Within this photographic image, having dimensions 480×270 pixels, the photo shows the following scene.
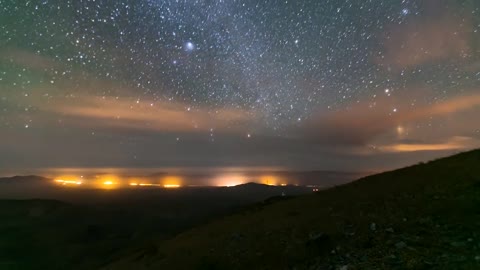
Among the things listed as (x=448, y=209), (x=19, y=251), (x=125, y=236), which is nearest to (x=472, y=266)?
(x=448, y=209)

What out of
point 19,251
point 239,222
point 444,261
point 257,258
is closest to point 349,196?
point 239,222

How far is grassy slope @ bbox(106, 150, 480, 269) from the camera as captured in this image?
11.6 meters

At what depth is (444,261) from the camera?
404 inches

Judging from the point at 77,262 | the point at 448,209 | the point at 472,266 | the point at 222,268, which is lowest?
the point at 77,262

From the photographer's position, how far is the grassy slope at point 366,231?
1156 centimetres

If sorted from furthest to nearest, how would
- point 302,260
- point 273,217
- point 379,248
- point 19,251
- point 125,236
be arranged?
point 125,236 < point 19,251 < point 273,217 < point 302,260 < point 379,248

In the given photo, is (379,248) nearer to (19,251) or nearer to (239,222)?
(239,222)

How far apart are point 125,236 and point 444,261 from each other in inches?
1838

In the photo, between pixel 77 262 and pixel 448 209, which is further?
pixel 77 262

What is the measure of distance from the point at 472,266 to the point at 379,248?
9.92 feet

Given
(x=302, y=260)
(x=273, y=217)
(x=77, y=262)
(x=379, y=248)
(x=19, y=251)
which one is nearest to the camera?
(x=379, y=248)

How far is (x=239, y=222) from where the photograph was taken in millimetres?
22391

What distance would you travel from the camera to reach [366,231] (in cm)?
1448

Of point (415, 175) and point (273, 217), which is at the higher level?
point (415, 175)
